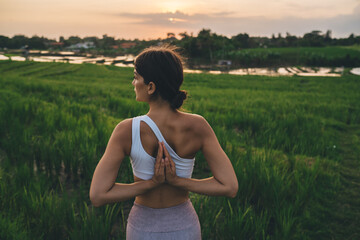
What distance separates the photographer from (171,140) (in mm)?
1005

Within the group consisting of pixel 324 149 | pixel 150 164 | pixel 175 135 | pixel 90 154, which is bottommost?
pixel 324 149

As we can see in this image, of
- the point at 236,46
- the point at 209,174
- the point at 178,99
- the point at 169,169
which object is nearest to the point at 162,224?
the point at 169,169

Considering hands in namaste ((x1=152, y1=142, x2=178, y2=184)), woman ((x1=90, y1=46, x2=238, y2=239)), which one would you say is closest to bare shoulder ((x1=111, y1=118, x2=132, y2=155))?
woman ((x1=90, y1=46, x2=238, y2=239))

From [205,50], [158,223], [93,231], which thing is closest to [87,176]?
[93,231]

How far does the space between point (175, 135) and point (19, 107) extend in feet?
14.4

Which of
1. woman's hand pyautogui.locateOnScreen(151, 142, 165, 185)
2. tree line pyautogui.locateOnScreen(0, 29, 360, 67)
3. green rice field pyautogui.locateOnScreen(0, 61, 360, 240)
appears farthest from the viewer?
tree line pyautogui.locateOnScreen(0, 29, 360, 67)

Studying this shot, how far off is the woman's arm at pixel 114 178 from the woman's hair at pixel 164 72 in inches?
7.0

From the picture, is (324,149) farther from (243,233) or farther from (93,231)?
(93,231)

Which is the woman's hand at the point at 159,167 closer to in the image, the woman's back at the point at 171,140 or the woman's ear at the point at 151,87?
the woman's back at the point at 171,140

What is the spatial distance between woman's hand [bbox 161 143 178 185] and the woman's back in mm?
72

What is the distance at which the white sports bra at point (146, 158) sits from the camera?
3.17 ft

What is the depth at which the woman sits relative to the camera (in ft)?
3.13

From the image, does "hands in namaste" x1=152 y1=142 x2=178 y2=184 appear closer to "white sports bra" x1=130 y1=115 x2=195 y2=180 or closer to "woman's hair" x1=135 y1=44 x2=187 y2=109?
"white sports bra" x1=130 y1=115 x2=195 y2=180

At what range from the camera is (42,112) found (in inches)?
173
